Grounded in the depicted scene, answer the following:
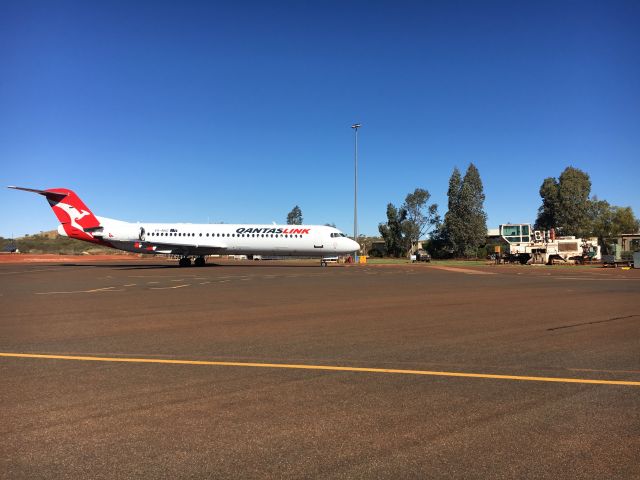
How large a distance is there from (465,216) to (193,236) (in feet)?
160

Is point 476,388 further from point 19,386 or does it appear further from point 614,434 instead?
point 19,386

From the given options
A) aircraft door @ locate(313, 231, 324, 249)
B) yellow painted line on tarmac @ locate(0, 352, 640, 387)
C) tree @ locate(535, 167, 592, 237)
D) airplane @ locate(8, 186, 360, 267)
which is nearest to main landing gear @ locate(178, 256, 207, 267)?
airplane @ locate(8, 186, 360, 267)

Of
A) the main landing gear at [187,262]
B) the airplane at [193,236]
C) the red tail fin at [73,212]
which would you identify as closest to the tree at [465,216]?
the airplane at [193,236]

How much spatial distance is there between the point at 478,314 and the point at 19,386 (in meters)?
9.39

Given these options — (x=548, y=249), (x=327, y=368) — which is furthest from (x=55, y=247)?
→ (x=327, y=368)

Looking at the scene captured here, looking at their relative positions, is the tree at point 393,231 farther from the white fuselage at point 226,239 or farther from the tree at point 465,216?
the white fuselage at point 226,239

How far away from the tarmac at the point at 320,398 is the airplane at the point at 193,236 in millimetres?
29758

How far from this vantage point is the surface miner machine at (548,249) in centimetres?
4556

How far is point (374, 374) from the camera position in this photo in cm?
598

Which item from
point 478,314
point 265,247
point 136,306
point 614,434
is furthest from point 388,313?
point 265,247

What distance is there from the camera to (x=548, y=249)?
45656 mm

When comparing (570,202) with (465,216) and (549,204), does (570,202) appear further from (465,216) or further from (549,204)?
(465,216)

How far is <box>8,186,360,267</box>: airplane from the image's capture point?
40344 millimetres

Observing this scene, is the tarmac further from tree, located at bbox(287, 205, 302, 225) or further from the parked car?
tree, located at bbox(287, 205, 302, 225)
